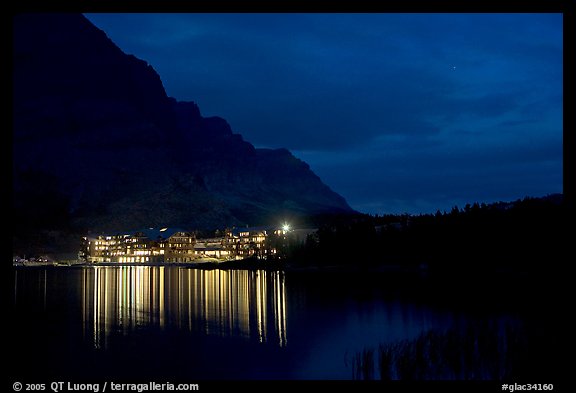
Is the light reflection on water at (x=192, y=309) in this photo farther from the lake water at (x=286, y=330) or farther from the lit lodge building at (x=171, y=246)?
the lit lodge building at (x=171, y=246)

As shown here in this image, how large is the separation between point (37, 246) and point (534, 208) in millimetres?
155917

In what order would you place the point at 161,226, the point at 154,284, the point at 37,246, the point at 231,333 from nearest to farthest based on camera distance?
the point at 231,333 < the point at 154,284 < the point at 37,246 < the point at 161,226

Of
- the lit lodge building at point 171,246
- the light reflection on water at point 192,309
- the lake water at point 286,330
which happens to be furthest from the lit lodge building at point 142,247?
the lake water at point 286,330

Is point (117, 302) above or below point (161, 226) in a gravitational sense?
below

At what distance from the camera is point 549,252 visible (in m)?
63.0

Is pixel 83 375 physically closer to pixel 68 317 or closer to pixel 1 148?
pixel 1 148

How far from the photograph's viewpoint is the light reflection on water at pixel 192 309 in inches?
1606

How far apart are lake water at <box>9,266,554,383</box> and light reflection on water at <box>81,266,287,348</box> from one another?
0.44 feet

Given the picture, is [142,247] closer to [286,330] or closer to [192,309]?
[192,309]

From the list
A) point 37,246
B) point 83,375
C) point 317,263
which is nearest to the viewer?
point 83,375

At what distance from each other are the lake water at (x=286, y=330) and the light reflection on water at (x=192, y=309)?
133 mm

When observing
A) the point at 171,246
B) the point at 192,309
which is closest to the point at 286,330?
the point at 192,309

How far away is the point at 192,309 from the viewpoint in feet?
171
